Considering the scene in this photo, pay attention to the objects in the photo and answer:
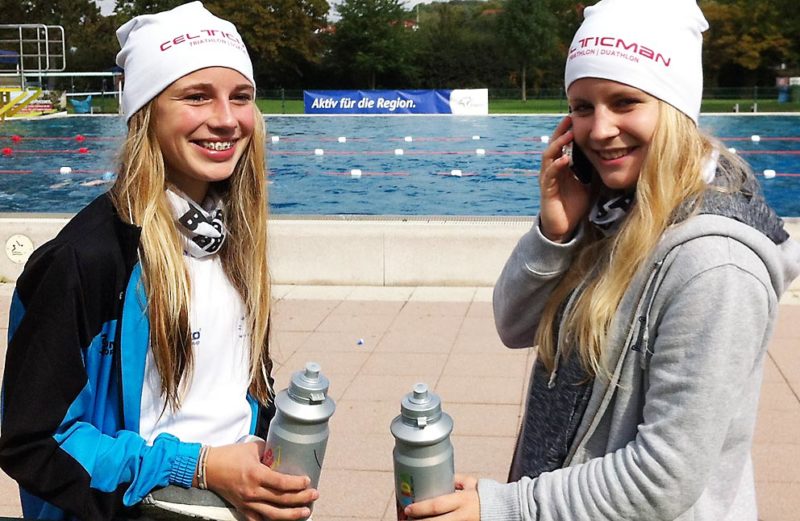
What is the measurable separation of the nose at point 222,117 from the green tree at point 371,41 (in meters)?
54.7

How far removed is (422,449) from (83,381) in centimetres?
66

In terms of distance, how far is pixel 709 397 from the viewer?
1.55 meters

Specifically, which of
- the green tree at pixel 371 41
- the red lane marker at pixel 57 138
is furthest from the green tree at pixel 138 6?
the red lane marker at pixel 57 138

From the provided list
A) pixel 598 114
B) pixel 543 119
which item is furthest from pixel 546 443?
pixel 543 119

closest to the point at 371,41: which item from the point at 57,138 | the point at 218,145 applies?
the point at 57,138

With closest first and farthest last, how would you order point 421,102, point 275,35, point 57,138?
point 57,138, point 421,102, point 275,35

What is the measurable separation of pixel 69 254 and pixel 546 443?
0.96 m

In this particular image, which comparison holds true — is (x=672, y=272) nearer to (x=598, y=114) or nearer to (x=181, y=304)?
(x=598, y=114)

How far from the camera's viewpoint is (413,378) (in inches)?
227

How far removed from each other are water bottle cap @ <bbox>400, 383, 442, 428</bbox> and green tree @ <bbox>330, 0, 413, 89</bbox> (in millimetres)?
55296

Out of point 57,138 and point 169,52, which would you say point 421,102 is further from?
point 169,52

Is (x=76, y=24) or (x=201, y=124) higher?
(x=76, y=24)

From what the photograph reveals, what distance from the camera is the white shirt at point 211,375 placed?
198 centimetres

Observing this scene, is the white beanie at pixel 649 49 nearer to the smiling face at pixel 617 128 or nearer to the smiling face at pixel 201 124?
the smiling face at pixel 617 128
